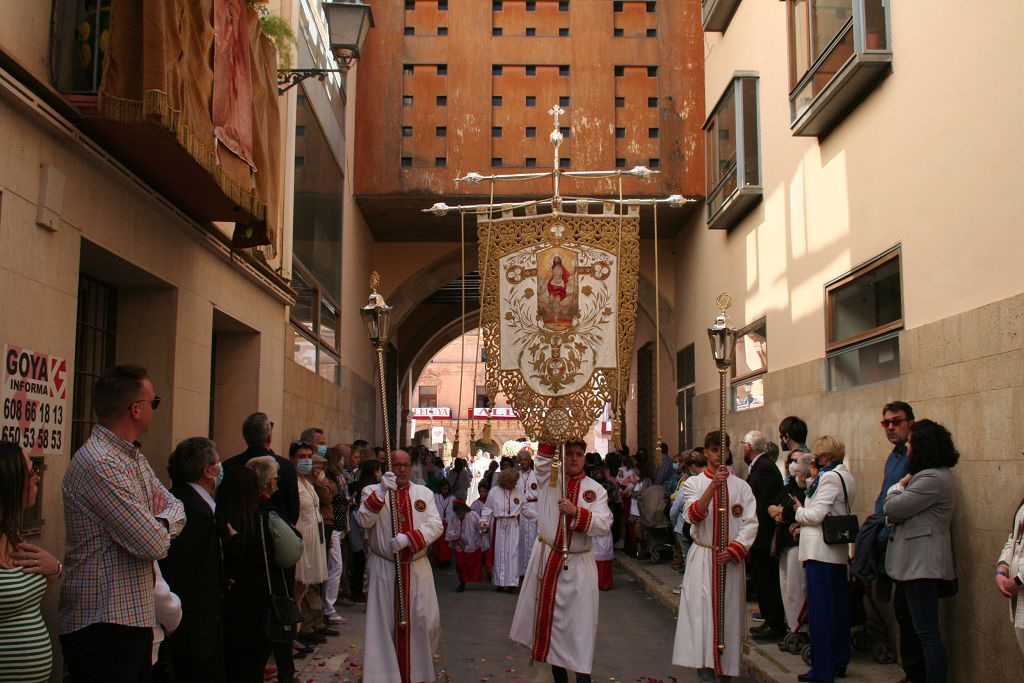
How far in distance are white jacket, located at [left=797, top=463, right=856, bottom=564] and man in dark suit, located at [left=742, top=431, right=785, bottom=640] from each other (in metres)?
1.43

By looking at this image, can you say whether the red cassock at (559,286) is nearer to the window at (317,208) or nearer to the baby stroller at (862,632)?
the baby stroller at (862,632)

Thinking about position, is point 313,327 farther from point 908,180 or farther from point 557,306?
point 908,180

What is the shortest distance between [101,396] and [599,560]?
10.3 metres

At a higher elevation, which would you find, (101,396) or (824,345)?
(824,345)

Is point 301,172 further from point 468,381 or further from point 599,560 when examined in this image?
point 468,381

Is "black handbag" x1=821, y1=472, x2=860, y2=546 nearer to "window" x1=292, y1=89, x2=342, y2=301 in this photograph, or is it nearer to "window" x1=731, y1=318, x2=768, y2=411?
"window" x1=731, y1=318, x2=768, y2=411

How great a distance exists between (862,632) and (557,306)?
3835mm

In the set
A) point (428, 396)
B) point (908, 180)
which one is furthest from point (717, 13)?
point (428, 396)

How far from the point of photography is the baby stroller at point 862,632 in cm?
803

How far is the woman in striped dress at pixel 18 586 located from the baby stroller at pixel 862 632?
6.01 meters

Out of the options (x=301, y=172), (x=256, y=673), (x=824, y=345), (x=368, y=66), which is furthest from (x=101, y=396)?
(x=368, y=66)

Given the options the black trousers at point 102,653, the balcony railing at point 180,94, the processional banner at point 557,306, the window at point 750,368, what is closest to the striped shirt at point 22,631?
the black trousers at point 102,653

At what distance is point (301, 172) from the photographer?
44.7ft

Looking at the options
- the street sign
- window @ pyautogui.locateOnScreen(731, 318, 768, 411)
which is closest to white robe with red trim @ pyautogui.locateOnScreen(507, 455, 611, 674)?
the street sign
